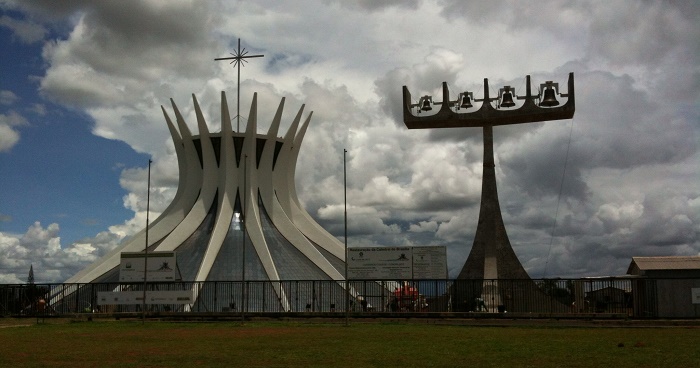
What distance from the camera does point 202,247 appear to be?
53.8 meters

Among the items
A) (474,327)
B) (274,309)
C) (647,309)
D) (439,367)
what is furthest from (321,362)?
(274,309)

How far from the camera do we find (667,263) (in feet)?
119

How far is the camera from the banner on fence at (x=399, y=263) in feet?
139

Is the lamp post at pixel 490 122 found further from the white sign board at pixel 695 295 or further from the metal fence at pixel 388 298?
the white sign board at pixel 695 295

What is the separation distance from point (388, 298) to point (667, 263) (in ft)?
47.6

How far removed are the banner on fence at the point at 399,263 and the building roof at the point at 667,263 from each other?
33.5 ft

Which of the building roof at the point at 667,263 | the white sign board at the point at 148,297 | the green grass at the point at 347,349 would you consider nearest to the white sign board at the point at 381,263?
the white sign board at the point at 148,297

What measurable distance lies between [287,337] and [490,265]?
766 inches

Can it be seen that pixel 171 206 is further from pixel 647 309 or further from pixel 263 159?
pixel 647 309

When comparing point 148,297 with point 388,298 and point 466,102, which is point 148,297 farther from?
point 466,102

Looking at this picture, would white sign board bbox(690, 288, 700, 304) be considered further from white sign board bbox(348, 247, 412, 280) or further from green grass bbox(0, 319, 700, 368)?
white sign board bbox(348, 247, 412, 280)

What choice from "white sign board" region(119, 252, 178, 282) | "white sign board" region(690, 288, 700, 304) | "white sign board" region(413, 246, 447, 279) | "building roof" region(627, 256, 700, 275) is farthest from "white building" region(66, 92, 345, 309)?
"white sign board" region(690, 288, 700, 304)

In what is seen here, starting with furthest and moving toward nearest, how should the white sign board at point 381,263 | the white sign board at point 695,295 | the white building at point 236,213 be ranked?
the white building at point 236,213 → the white sign board at point 381,263 → the white sign board at point 695,295

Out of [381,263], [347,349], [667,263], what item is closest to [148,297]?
[381,263]
